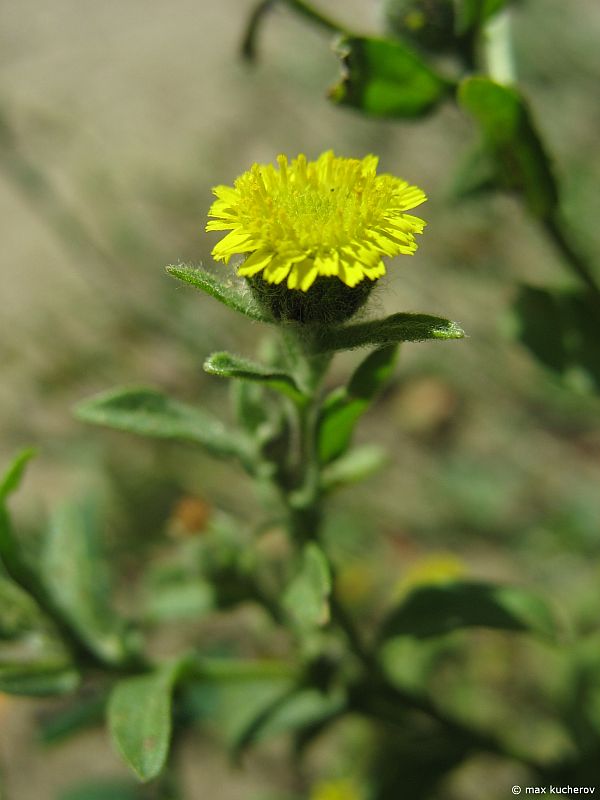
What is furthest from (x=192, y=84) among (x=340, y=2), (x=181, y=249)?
(x=181, y=249)

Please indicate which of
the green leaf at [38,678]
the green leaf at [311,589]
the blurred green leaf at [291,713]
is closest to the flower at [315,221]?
the green leaf at [311,589]

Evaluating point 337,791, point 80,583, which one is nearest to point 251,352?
point 337,791

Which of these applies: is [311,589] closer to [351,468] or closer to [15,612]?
[351,468]

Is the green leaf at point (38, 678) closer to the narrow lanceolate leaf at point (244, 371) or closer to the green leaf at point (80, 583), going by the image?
the green leaf at point (80, 583)

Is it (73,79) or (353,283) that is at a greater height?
(353,283)

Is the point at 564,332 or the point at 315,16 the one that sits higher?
the point at 315,16

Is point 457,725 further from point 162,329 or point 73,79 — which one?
point 73,79
